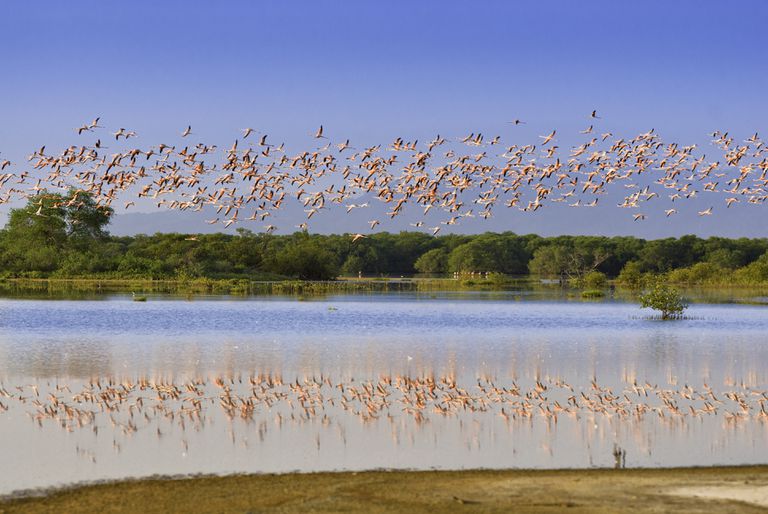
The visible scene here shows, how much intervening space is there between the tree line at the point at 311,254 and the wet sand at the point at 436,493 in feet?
312

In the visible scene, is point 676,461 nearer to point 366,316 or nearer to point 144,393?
point 144,393

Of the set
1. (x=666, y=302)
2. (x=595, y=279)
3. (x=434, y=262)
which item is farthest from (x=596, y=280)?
(x=434, y=262)

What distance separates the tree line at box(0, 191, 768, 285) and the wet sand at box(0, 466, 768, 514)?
9513 cm

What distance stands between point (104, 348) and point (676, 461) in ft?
78.9

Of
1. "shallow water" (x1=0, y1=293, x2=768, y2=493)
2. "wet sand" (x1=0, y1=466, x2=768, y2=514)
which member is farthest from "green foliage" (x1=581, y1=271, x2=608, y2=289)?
"wet sand" (x1=0, y1=466, x2=768, y2=514)

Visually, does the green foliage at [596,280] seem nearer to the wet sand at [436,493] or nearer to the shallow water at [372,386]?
the shallow water at [372,386]

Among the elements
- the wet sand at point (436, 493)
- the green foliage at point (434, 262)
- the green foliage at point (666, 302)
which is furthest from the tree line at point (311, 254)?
the wet sand at point (436, 493)

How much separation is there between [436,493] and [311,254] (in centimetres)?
11275

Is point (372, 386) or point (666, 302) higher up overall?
point (666, 302)

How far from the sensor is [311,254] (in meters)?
126

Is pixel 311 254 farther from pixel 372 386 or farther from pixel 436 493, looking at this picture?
pixel 436 493

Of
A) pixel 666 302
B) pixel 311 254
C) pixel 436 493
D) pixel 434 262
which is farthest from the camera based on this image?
pixel 434 262

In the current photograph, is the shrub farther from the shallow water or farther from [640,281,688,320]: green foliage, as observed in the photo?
the shallow water

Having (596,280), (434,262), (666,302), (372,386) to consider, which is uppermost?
(434,262)
